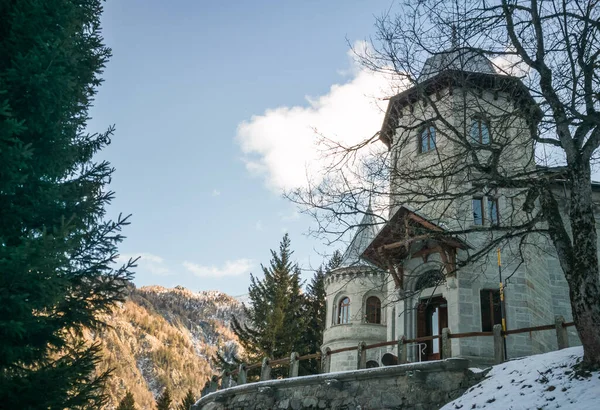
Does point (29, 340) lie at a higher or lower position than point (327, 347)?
lower

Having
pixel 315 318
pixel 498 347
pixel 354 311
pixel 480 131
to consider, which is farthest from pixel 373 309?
pixel 480 131

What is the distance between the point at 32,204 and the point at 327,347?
19.1 meters

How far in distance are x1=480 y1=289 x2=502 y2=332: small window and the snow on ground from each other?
5.84 metres

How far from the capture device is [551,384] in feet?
30.3

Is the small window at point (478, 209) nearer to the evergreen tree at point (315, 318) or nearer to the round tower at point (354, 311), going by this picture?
the round tower at point (354, 311)

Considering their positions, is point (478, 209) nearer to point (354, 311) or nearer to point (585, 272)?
point (354, 311)

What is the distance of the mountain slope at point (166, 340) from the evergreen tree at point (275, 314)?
52302 millimetres

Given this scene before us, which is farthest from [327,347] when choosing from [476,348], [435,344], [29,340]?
[29,340]

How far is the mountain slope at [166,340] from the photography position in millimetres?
102037

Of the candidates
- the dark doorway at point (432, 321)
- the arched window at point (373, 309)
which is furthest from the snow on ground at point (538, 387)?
the arched window at point (373, 309)

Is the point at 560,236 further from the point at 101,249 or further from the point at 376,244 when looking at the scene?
the point at 376,244

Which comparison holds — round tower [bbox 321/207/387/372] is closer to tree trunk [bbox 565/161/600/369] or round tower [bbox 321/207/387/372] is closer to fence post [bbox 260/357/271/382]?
fence post [bbox 260/357/271/382]

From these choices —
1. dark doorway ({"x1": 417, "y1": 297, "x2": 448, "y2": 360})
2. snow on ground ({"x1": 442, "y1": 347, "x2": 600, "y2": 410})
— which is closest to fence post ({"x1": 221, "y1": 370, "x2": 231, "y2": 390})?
dark doorway ({"x1": 417, "y1": 297, "x2": 448, "y2": 360})

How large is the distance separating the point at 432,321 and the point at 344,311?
24.8 feet
